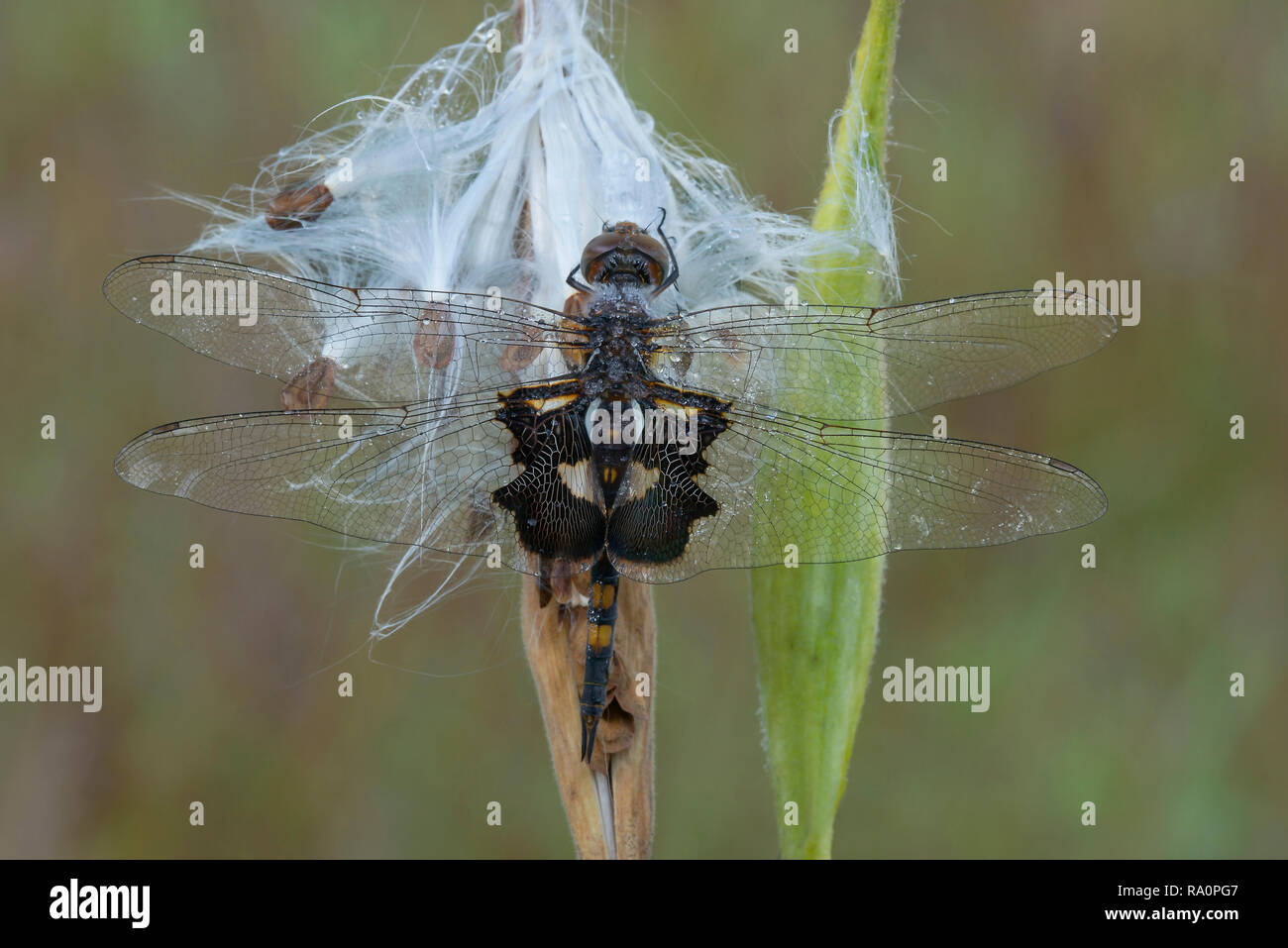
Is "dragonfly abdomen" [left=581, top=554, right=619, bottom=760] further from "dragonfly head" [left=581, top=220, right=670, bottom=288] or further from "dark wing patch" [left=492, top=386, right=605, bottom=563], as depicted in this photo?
"dragonfly head" [left=581, top=220, right=670, bottom=288]

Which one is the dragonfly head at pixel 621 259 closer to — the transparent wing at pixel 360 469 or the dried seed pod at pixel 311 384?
the transparent wing at pixel 360 469

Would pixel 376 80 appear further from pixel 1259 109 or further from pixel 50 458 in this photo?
pixel 1259 109

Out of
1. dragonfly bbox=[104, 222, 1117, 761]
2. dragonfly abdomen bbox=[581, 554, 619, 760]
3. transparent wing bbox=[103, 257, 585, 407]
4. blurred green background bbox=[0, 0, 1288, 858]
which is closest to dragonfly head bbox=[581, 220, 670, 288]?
dragonfly bbox=[104, 222, 1117, 761]

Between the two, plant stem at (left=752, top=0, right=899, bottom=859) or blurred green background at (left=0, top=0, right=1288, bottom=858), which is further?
blurred green background at (left=0, top=0, right=1288, bottom=858)

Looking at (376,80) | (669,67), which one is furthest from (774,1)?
(376,80)

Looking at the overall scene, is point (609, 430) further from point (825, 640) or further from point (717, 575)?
point (717, 575)

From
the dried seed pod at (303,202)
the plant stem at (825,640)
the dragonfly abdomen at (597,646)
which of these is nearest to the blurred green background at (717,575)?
the dried seed pod at (303,202)

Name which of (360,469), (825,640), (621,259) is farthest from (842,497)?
(360,469)
